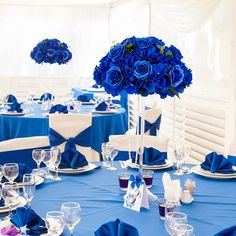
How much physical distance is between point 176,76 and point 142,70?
0.18 metres

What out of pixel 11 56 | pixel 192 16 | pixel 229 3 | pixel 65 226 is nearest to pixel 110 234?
pixel 65 226

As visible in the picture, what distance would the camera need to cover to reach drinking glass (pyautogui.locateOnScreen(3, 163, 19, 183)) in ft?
7.82

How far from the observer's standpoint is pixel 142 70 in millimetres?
2125

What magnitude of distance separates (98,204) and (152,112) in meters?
3.01

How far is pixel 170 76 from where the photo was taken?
7.13 feet

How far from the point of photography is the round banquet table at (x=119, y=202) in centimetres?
198

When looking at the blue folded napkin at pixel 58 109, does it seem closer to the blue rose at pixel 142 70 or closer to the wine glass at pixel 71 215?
the blue rose at pixel 142 70

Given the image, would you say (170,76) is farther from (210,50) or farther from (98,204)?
(210,50)

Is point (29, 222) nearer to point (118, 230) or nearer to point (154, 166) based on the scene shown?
point (118, 230)

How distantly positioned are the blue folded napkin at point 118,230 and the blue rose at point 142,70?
749 mm

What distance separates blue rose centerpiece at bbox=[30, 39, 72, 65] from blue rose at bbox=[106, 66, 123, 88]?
420cm

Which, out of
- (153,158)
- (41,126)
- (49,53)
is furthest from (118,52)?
(49,53)

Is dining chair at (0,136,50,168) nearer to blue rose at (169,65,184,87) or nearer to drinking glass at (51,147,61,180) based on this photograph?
drinking glass at (51,147,61,180)
